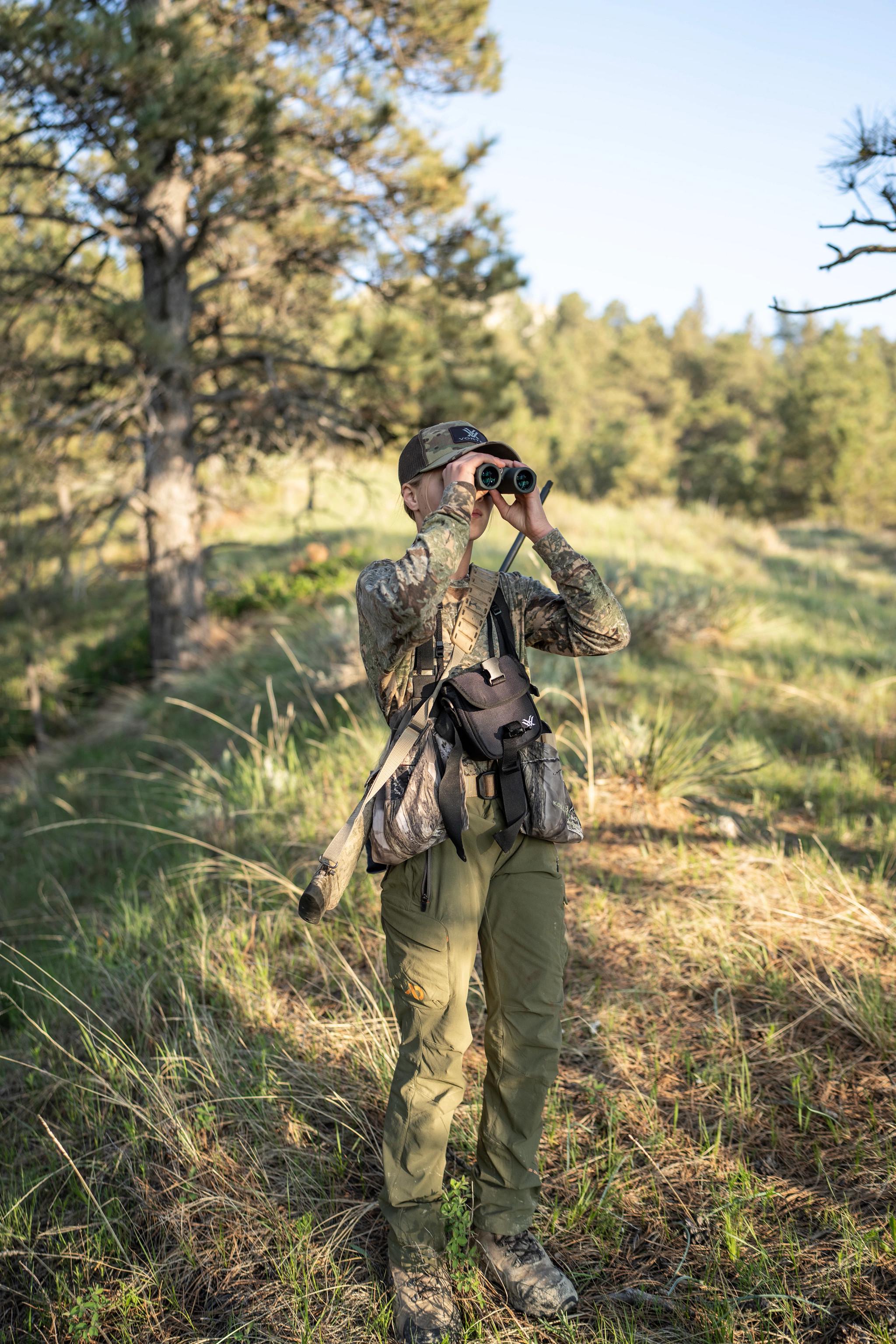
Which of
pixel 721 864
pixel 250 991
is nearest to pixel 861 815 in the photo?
pixel 721 864

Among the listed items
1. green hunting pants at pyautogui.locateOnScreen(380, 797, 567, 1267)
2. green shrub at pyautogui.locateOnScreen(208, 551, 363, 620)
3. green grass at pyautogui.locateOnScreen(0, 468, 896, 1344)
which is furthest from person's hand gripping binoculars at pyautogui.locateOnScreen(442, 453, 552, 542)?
green shrub at pyautogui.locateOnScreen(208, 551, 363, 620)

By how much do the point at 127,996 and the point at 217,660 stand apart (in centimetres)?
593

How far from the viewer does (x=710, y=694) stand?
5.95 metres

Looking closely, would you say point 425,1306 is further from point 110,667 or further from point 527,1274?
point 110,667

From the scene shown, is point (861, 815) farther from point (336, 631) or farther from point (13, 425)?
point (13, 425)

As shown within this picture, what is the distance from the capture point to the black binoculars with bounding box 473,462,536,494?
1978 millimetres

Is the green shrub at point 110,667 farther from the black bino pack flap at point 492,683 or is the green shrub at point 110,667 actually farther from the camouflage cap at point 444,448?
the black bino pack flap at point 492,683

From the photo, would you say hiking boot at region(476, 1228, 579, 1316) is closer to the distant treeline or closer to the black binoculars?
the black binoculars

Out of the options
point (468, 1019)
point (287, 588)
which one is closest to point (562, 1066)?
point (468, 1019)

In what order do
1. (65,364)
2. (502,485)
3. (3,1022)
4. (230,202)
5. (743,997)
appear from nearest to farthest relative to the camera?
1. (502,485)
2. (743,997)
3. (3,1022)
4. (230,202)
5. (65,364)

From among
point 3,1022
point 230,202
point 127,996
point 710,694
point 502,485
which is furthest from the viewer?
point 230,202

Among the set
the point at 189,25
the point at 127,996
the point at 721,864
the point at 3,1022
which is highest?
the point at 189,25

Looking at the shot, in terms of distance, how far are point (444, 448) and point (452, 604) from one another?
1.27 feet

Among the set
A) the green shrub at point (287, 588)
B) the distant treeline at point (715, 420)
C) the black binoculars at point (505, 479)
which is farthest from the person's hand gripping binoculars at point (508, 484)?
the distant treeline at point (715, 420)
